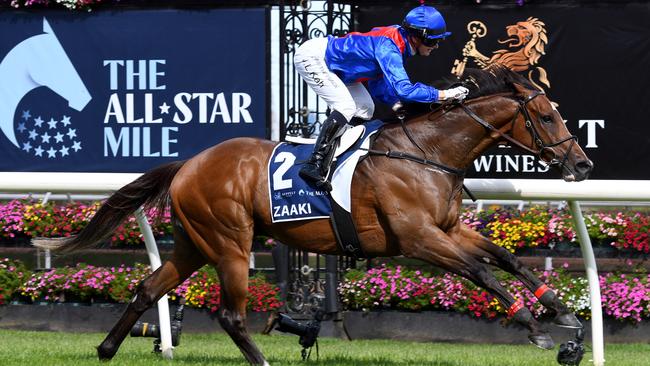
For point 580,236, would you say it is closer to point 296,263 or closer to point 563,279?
point 563,279

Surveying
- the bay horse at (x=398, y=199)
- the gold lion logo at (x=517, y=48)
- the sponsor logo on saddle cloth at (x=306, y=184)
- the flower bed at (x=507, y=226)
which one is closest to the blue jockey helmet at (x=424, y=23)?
the bay horse at (x=398, y=199)

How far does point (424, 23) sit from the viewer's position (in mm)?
5605

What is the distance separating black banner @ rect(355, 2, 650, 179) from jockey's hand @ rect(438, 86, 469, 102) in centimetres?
302

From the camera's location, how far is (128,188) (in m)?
6.12

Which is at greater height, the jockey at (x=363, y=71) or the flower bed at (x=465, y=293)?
the jockey at (x=363, y=71)

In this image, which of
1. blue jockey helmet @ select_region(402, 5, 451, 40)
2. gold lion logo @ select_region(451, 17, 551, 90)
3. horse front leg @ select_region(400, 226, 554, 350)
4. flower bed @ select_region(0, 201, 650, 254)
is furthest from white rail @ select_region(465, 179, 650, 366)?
gold lion logo @ select_region(451, 17, 551, 90)

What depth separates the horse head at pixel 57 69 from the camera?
9.16 m

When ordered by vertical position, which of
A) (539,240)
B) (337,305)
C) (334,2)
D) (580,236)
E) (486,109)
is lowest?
(337,305)

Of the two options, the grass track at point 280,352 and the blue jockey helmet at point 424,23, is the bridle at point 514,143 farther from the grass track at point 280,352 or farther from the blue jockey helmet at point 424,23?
the grass track at point 280,352

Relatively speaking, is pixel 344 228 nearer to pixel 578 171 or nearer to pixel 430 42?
pixel 430 42

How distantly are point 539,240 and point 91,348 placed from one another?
10.6 ft

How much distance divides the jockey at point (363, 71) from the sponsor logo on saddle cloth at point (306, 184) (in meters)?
0.07

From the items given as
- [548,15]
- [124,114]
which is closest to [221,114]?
[124,114]

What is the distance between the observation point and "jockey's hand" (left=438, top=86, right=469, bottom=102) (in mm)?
5566
